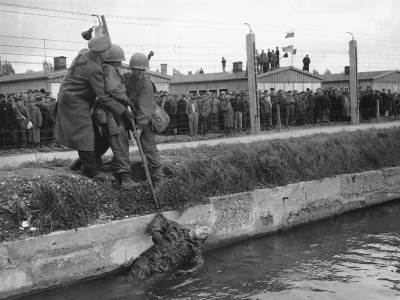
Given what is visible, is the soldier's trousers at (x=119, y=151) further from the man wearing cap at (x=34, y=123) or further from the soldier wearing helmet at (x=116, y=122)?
the man wearing cap at (x=34, y=123)

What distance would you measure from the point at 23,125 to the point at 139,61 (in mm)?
8192

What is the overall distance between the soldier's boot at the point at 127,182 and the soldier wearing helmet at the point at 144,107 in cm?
40

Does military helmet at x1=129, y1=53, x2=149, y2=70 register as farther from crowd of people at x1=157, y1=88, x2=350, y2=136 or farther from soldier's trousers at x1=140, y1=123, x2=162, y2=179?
crowd of people at x1=157, y1=88, x2=350, y2=136

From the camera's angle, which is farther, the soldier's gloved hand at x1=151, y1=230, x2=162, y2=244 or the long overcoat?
the long overcoat

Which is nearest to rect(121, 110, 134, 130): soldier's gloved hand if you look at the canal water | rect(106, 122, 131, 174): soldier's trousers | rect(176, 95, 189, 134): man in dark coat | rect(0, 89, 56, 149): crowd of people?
rect(106, 122, 131, 174): soldier's trousers

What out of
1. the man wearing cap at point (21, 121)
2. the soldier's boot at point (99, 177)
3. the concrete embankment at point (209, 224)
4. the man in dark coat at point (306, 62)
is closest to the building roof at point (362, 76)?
the man in dark coat at point (306, 62)

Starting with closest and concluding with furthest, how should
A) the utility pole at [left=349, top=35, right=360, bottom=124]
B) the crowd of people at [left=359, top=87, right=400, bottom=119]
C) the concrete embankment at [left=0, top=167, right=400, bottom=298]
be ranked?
1. the concrete embankment at [left=0, top=167, right=400, bottom=298]
2. the utility pole at [left=349, top=35, right=360, bottom=124]
3. the crowd of people at [left=359, top=87, right=400, bottom=119]

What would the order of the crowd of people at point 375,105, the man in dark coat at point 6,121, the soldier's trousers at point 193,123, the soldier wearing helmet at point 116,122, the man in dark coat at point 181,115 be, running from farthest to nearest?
the crowd of people at point 375,105 → the man in dark coat at point 181,115 → the soldier's trousers at point 193,123 → the man in dark coat at point 6,121 → the soldier wearing helmet at point 116,122

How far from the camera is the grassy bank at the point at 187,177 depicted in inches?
295

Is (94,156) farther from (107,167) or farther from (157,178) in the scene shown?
(157,178)

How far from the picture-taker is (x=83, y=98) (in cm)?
836

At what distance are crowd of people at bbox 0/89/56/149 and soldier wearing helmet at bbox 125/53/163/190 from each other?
7.15 meters

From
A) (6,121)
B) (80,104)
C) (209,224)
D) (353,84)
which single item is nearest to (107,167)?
(80,104)

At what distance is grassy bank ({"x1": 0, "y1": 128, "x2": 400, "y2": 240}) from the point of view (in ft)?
24.5
